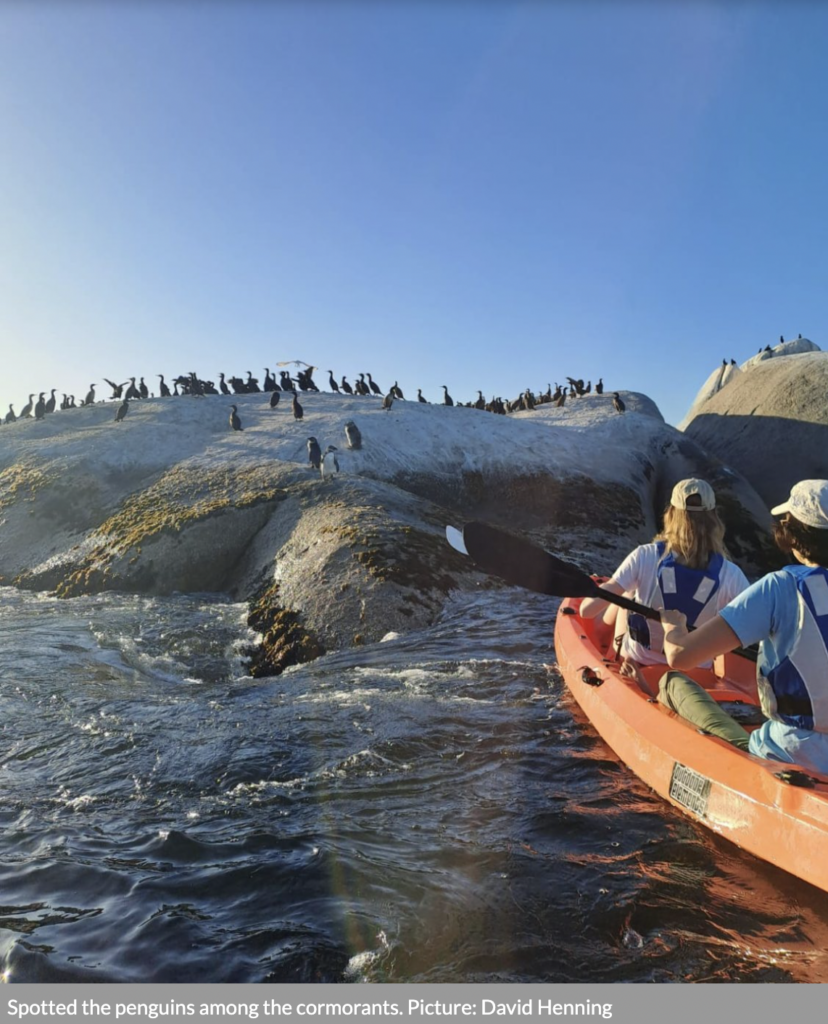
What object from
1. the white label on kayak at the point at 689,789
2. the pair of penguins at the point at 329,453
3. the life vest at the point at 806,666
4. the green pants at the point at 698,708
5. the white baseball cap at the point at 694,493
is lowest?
the white label on kayak at the point at 689,789

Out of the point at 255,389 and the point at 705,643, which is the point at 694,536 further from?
the point at 255,389

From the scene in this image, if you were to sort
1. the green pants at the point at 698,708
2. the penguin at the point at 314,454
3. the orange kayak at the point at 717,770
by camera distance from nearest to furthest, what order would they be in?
the orange kayak at the point at 717,770, the green pants at the point at 698,708, the penguin at the point at 314,454

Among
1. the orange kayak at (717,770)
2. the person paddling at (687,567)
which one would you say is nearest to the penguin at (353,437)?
the orange kayak at (717,770)

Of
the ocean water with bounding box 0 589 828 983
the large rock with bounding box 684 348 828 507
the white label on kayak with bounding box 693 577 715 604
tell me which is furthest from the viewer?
the large rock with bounding box 684 348 828 507

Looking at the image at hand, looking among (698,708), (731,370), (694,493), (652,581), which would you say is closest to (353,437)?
(652,581)

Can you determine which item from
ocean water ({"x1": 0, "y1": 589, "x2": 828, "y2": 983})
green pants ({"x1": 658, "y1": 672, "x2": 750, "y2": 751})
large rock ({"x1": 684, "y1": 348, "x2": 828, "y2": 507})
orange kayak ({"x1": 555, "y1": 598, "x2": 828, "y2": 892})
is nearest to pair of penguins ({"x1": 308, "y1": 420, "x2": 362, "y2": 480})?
ocean water ({"x1": 0, "y1": 589, "x2": 828, "y2": 983})

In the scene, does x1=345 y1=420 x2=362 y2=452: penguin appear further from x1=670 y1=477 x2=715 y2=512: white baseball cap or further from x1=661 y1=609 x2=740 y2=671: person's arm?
x1=661 y1=609 x2=740 y2=671: person's arm

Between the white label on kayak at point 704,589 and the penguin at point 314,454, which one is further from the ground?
the penguin at point 314,454

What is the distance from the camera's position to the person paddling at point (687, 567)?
5.65 meters

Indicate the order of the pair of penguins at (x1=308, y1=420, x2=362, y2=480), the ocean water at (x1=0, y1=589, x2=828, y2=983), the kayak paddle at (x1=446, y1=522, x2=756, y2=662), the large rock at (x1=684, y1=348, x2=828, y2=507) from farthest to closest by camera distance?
the large rock at (x1=684, y1=348, x2=828, y2=507)
the pair of penguins at (x1=308, y1=420, x2=362, y2=480)
the kayak paddle at (x1=446, y1=522, x2=756, y2=662)
the ocean water at (x1=0, y1=589, x2=828, y2=983)

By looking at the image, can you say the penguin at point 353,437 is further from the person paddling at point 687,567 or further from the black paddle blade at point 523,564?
the person paddling at point 687,567

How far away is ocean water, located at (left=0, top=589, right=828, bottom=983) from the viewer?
3.72 m

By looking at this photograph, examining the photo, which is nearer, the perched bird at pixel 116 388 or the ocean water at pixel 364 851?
the ocean water at pixel 364 851
